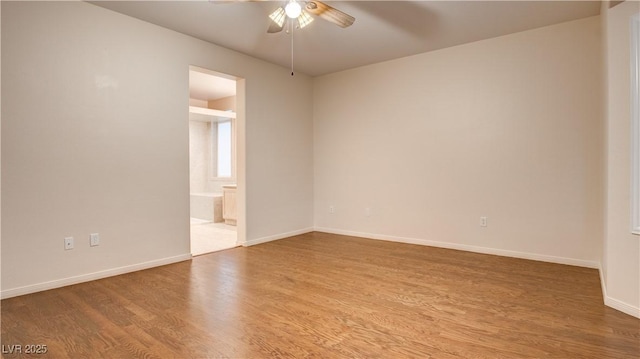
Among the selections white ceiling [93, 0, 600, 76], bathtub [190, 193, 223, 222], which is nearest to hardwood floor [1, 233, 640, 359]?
white ceiling [93, 0, 600, 76]

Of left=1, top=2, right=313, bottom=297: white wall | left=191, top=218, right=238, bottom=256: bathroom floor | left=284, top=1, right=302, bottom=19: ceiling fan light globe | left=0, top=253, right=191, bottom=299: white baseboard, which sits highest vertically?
left=284, top=1, right=302, bottom=19: ceiling fan light globe

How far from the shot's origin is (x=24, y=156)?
2689mm

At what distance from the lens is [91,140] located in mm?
3047

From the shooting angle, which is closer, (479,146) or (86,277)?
(86,277)

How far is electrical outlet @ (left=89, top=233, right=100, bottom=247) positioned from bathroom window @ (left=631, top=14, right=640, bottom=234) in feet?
14.0

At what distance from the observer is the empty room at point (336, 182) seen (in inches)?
85.7

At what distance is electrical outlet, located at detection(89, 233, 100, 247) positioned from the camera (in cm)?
306

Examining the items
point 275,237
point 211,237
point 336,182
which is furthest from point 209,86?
point 275,237

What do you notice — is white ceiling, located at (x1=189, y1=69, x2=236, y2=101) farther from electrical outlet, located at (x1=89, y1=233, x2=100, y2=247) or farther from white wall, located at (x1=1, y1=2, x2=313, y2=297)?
electrical outlet, located at (x1=89, y1=233, x2=100, y2=247)

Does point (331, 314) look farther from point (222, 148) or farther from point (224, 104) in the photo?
point (224, 104)

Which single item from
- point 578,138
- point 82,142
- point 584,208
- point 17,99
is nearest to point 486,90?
point 578,138

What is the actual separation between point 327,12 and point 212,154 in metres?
6.10

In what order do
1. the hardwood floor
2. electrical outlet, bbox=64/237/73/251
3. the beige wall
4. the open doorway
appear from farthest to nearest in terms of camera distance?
the beige wall < the open doorway < electrical outlet, bbox=64/237/73/251 < the hardwood floor

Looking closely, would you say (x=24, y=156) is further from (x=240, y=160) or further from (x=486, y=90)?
(x=486, y=90)
